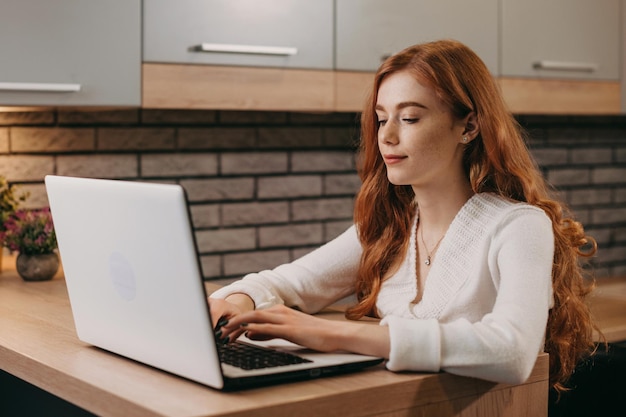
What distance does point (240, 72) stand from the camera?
249 cm

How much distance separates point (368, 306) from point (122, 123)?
1157mm

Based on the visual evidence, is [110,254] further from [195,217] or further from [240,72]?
[195,217]

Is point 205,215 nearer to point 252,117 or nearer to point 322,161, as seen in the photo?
point 252,117

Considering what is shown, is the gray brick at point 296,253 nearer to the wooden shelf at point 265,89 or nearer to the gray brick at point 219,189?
the gray brick at point 219,189

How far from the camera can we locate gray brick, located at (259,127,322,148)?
3.05 metres

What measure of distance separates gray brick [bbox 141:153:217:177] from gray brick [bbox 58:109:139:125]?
12cm

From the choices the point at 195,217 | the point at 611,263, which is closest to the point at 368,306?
the point at 195,217

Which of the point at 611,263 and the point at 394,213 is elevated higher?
the point at 394,213

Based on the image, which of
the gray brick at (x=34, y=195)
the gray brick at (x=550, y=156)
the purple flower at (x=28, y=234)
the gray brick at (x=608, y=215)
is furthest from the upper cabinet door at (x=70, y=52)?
the gray brick at (x=608, y=215)

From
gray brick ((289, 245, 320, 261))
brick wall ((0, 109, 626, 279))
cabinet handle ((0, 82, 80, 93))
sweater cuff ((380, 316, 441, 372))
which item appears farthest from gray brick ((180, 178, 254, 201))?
sweater cuff ((380, 316, 441, 372))

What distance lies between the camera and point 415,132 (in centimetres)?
176

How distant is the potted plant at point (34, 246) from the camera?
246cm

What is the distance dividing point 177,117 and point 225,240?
409 mm

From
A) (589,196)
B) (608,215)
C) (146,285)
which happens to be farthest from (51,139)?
(608,215)
